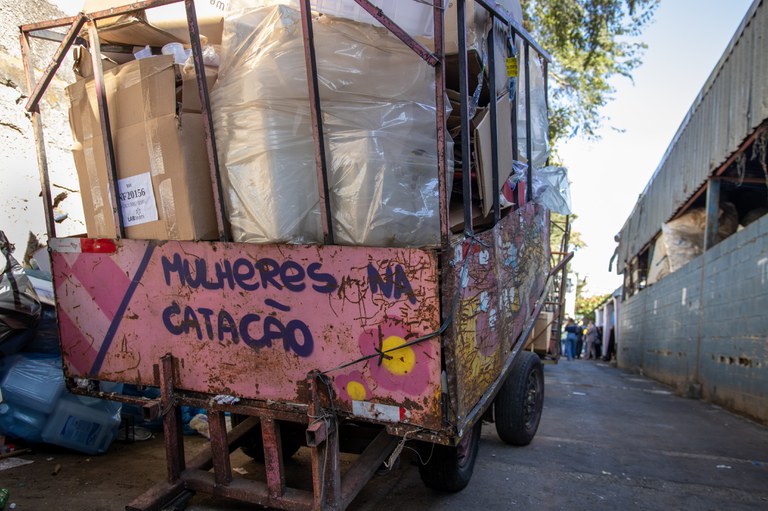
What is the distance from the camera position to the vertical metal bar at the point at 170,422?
260 centimetres

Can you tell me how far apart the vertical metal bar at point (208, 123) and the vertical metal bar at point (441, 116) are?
43.4 inches

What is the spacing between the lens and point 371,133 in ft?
7.73

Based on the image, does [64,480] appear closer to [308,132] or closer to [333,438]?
[333,438]

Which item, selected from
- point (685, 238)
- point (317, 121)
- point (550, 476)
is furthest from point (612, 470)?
point (685, 238)

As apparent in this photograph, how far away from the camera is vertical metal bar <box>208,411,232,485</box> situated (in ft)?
8.49

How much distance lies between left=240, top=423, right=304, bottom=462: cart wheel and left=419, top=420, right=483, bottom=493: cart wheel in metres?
0.82

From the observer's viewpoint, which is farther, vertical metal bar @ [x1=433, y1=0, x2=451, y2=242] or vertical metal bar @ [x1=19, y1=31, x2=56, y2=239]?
vertical metal bar @ [x1=19, y1=31, x2=56, y2=239]

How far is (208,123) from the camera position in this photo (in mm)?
2484

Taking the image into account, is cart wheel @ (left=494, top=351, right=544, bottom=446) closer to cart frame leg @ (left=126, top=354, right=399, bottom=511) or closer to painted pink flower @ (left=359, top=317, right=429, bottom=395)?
cart frame leg @ (left=126, top=354, right=399, bottom=511)

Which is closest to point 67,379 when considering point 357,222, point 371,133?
point 357,222

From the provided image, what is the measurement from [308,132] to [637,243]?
49.4 feet

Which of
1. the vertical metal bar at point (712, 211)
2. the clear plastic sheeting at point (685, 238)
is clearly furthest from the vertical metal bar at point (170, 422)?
the clear plastic sheeting at point (685, 238)

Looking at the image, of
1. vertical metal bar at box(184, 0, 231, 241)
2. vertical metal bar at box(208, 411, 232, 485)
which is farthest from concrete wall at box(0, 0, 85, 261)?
vertical metal bar at box(208, 411, 232, 485)

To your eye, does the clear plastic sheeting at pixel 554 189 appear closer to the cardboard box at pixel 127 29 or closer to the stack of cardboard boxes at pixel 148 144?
the stack of cardboard boxes at pixel 148 144
